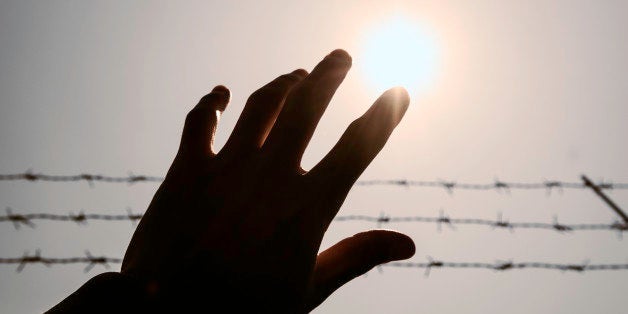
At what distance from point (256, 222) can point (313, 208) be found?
0.14 meters

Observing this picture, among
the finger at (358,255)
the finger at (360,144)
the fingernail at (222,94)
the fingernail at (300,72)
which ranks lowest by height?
the finger at (358,255)

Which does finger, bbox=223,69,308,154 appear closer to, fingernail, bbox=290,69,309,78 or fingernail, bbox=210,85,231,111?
fingernail, bbox=290,69,309,78

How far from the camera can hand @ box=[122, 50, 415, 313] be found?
1.15m

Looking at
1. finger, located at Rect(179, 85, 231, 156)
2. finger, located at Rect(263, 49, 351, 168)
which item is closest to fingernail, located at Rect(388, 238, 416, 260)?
finger, located at Rect(263, 49, 351, 168)

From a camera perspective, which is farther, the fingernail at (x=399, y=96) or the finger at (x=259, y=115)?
the fingernail at (x=399, y=96)

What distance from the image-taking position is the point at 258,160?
1453 mm

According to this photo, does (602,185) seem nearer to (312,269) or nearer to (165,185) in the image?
(312,269)

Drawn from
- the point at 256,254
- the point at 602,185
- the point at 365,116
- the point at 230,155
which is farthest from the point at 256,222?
the point at 602,185

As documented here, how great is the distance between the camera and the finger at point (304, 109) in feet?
4.81

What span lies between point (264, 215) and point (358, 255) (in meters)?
0.25

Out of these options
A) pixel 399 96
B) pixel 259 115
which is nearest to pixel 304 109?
pixel 259 115

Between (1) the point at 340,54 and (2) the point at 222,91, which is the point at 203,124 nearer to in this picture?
(2) the point at 222,91

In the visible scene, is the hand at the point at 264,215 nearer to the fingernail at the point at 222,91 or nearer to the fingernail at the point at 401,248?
the fingernail at the point at 401,248

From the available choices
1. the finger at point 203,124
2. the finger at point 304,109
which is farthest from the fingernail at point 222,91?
the finger at point 304,109
